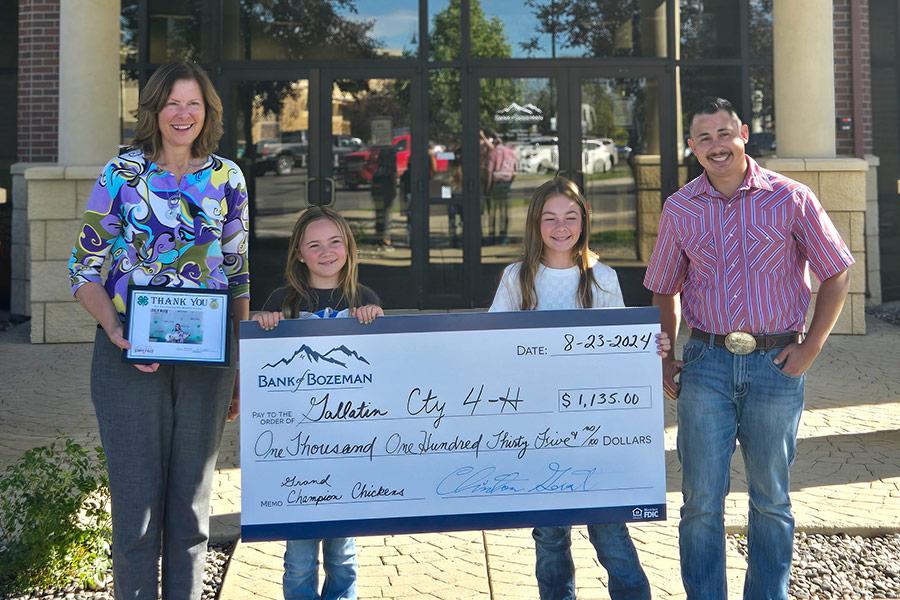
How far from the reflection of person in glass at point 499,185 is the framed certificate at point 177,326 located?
8365 millimetres

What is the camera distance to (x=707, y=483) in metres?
3.80

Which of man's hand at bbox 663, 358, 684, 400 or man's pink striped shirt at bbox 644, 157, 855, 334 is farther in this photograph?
man's hand at bbox 663, 358, 684, 400

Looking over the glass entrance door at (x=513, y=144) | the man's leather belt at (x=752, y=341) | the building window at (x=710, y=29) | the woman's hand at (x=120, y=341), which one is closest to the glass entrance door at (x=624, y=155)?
the glass entrance door at (x=513, y=144)

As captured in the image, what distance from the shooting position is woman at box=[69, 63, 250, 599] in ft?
11.6

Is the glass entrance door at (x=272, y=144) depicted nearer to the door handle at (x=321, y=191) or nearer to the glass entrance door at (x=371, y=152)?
the door handle at (x=321, y=191)

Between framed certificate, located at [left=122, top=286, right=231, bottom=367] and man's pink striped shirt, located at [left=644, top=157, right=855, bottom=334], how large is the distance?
170cm

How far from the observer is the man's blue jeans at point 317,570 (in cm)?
383

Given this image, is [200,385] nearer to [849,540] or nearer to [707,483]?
[707,483]

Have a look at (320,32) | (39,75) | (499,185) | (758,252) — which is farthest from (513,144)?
(758,252)

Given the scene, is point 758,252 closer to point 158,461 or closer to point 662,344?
point 662,344

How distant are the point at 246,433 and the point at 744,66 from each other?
31.6 feet

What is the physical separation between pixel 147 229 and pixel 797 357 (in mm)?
2251

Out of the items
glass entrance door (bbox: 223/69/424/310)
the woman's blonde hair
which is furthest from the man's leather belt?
glass entrance door (bbox: 223/69/424/310)

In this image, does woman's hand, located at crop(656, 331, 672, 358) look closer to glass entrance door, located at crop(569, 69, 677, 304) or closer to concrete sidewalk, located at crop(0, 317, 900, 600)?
concrete sidewalk, located at crop(0, 317, 900, 600)
